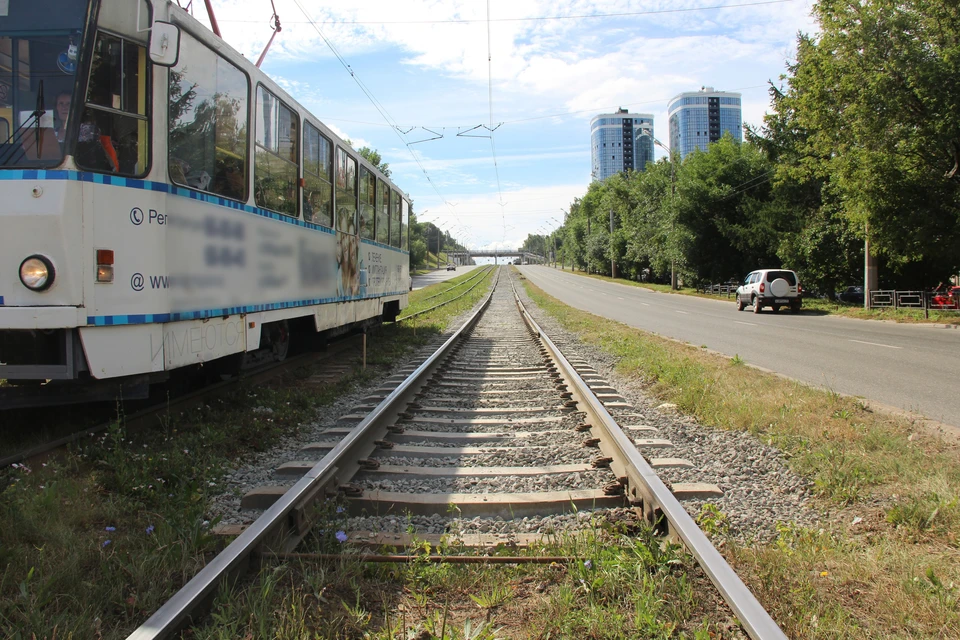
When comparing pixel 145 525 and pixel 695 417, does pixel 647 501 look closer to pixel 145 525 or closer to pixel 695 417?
pixel 145 525

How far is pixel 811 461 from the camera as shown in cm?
525

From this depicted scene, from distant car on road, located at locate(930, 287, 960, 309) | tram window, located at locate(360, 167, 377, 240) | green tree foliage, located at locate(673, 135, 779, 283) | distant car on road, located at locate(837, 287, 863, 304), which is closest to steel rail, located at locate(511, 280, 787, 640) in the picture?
tram window, located at locate(360, 167, 377, 240)

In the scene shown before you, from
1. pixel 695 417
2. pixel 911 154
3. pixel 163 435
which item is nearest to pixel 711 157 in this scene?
pixel 911 154

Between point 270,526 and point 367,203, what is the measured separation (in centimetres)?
973

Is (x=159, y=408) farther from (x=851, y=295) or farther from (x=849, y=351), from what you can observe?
(x=851, y=295)

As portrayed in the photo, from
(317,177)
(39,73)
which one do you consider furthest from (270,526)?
(317,177)

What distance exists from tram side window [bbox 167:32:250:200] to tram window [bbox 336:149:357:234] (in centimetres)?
351

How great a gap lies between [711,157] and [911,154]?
2284cm

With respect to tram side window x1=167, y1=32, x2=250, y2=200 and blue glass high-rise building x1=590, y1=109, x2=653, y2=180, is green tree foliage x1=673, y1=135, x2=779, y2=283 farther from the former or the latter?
blue glass high-rise building x1=590, y1=109, x2=653, y2=180

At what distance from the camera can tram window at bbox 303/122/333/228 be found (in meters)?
8.84

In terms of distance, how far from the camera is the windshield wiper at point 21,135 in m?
4.83

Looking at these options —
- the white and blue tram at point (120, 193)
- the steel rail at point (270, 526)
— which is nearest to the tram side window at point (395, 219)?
the white and blue tram at point (120, 193)

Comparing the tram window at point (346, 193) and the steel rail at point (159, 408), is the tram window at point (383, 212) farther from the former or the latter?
the steel rail at point (159, 408)

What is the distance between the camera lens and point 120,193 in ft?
16.7
